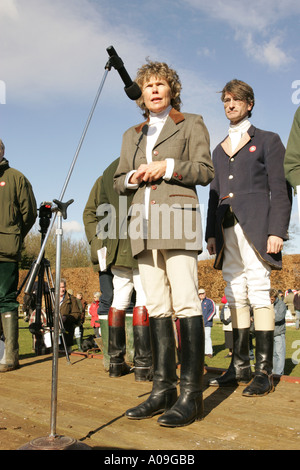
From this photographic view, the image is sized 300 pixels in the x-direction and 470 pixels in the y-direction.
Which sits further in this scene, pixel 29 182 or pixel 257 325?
pixel 29 182

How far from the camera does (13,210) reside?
198 inches

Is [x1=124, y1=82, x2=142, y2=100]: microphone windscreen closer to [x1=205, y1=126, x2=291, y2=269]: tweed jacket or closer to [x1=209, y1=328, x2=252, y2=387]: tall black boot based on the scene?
[x1=205, y1=126, x2=291, y2=269]: tweed jacket

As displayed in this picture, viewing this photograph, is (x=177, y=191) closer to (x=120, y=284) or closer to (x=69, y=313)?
(x=120, y=284)

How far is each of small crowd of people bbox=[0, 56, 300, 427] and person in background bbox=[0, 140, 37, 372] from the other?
0.01 metres

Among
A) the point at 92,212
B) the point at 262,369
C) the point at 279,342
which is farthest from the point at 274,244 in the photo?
the point at 279,342

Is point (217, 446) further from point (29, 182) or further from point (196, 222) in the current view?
point (29, 182)

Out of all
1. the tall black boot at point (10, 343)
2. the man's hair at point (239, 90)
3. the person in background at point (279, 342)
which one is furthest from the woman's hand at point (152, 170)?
the person in background at point (279, 342)

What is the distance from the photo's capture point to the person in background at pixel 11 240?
16.0 feet

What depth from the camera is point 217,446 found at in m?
2.25

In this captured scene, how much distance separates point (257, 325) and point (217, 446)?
1503mm

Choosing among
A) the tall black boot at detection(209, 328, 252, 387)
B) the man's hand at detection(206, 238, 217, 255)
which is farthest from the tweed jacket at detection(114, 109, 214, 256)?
the tall black boot at detection(209, 328, 252, 387)

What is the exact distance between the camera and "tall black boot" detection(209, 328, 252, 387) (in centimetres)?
363

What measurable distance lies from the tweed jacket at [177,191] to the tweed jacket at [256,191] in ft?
2.75
